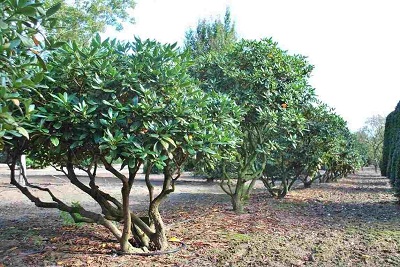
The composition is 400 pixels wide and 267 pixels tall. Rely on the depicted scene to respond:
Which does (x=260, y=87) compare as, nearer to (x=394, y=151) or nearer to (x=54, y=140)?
(x=54, y=140)

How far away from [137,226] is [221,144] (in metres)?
1.47

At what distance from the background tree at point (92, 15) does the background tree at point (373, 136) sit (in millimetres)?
27420

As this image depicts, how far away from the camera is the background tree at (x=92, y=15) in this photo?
16.2 m

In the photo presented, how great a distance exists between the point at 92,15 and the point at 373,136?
34.7m

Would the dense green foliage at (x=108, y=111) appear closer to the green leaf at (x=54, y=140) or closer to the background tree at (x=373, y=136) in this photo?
the green leaf at (x=54, y=140)

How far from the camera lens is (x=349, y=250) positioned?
185 inches

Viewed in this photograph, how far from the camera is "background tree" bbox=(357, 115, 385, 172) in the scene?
3897 cm

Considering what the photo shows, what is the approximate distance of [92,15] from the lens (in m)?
18.0

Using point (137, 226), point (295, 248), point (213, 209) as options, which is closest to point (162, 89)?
point (137, 226)

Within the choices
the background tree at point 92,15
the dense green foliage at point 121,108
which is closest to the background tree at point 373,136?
the background tree at point 92,15

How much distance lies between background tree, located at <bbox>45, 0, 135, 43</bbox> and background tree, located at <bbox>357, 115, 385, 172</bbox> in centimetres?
2742

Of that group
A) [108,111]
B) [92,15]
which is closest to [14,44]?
[108,111]

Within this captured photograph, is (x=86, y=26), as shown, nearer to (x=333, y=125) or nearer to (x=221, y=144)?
(x=333, y=125)

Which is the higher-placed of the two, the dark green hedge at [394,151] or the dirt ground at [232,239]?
the dark green hedge at [394,151]
